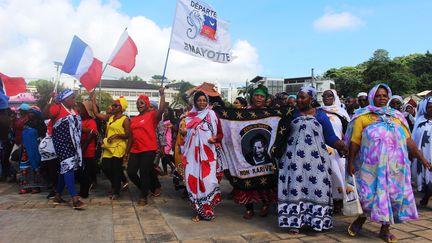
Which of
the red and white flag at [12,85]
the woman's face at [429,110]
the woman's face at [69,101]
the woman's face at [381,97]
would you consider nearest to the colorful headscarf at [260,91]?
the woman's face at [381,97]

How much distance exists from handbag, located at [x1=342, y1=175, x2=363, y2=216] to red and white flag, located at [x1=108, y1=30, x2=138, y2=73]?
4.70 metres

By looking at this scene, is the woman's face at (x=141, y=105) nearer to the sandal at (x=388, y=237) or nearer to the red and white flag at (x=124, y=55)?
the red and white flag at (x=124, y=55)

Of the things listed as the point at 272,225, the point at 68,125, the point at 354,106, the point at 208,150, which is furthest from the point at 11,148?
the point at 354,106

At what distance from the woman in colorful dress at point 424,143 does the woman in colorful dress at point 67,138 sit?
5.03 m

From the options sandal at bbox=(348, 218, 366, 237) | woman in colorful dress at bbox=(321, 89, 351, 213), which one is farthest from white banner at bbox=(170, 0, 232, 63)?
sandal at bbox=(348, 218, 366, 237)

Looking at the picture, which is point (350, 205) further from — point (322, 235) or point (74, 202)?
point (74, 202)

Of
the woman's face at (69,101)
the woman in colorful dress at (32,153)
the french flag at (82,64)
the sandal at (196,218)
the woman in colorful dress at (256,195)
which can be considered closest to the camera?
the sandal at (196,218)

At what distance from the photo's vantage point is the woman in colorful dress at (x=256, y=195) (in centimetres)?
497

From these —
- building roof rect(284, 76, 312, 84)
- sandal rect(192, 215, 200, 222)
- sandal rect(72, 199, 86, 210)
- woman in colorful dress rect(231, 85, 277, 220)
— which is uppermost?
building roof rect(284, 76, 312, 84)

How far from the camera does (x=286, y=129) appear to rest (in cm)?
442

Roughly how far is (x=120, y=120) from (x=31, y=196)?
7.02ft

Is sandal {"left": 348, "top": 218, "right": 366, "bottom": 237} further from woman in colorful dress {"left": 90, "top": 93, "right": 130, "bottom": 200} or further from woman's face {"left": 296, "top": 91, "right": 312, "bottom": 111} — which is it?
woman in colorful dress {"left": 90, "top": 93, "right": 130, "bottom": 200}

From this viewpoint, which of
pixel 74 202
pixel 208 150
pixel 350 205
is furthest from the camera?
pixel 74 202

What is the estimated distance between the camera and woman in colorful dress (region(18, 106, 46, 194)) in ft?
22.2
